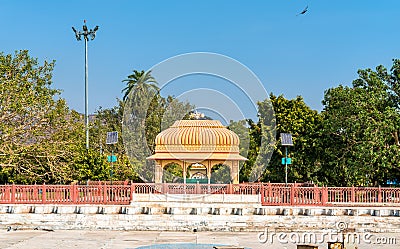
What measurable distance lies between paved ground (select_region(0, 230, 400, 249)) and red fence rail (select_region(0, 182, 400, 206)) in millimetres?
2045

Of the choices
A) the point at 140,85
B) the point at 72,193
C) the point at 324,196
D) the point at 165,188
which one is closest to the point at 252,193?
the point at 324,196

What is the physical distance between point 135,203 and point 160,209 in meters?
1.47

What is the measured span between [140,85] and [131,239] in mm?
29558

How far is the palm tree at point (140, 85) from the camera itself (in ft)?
163

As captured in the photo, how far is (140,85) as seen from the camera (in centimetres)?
4981

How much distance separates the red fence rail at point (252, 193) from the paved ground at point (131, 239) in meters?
2.05

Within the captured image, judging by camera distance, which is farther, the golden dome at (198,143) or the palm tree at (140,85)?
the palm tree at (140,85)

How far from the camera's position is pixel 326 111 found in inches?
1326

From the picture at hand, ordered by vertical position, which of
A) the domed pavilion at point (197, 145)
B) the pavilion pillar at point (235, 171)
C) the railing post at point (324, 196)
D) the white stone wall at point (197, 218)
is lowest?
the white stone wall at point (197, 218)

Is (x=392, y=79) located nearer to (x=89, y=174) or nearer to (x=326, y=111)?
(x=326, y=111)

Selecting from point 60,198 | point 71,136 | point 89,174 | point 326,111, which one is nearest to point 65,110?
point 71,136

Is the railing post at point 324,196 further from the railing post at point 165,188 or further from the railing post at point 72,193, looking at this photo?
the railing post at point 72,193

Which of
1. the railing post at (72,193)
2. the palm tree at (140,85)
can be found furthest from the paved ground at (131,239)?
the palm tree at (140,85)

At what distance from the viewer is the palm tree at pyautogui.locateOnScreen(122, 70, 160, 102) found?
49.7 metres
